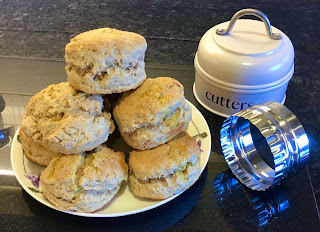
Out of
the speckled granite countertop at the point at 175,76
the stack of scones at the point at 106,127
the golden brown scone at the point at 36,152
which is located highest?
the stack of scones at the point at 106,127

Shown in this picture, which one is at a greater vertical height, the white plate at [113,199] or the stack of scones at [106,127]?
the stack of scones at [106,127]

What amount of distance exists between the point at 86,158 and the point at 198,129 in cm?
26

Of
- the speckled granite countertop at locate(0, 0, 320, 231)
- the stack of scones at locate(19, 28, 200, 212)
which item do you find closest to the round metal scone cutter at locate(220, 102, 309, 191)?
the speckled granite countertop at locate(0, 0, 320, 231)

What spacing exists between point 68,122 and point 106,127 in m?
0.07

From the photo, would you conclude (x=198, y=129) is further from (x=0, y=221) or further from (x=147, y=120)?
(x=0, y=221)

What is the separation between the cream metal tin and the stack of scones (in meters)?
0.22

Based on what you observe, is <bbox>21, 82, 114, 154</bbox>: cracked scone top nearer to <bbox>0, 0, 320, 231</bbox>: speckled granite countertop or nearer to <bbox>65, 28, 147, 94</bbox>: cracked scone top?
<bbox>65, 28, 147, 94</bbox>: cracked scone top

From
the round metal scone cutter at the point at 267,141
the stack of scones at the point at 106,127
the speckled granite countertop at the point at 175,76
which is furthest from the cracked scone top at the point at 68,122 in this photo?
the round metal scone cutter at the point at 267,141

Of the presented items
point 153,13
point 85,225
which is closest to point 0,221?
point 85,225

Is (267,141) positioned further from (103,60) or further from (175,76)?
(175,76)

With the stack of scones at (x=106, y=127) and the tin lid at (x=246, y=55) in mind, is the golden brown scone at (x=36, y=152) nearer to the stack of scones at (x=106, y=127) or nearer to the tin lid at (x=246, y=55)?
the stack of scones at (x=106, y=127)

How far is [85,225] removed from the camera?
2.22 feet

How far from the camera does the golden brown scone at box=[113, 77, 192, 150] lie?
0.63m

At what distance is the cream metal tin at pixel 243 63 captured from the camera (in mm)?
826
